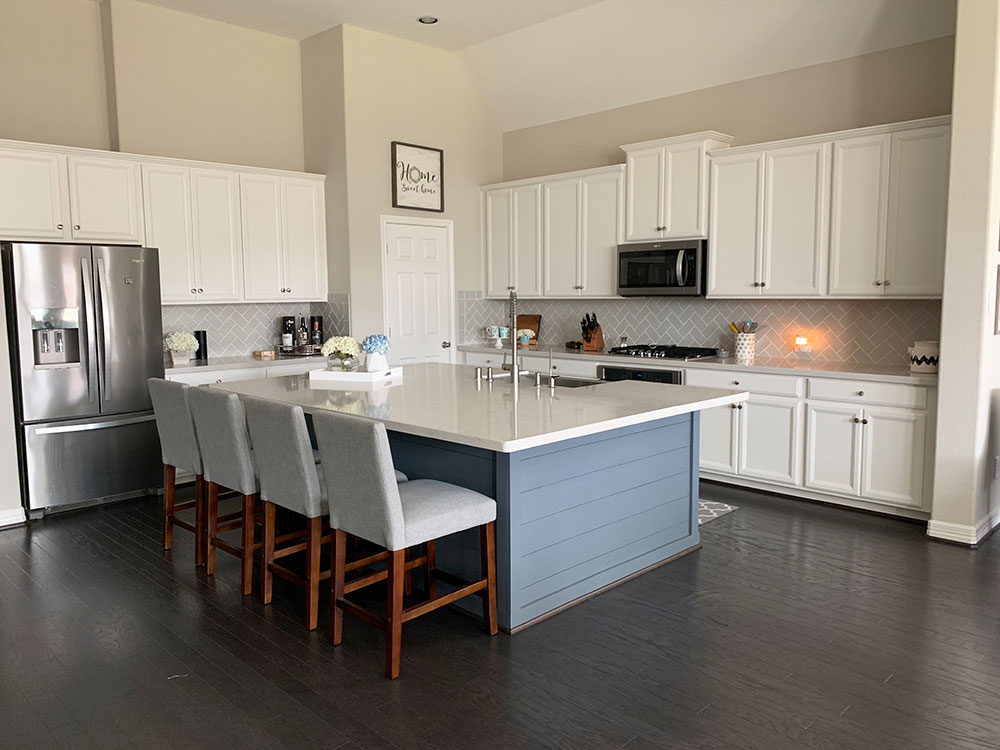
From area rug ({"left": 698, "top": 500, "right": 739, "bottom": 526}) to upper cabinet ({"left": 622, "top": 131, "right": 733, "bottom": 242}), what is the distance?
1.97 m

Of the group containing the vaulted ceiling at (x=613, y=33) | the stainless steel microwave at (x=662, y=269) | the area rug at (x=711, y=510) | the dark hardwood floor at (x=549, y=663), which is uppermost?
the vaulted ceiling at (x=613, y=33)

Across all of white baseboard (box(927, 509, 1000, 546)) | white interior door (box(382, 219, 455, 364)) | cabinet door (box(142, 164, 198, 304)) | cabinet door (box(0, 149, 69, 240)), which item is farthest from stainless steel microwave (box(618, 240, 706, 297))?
cabinet door (box(0, 149, 69, 240))

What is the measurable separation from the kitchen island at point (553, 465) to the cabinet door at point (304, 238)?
2238 millimetres

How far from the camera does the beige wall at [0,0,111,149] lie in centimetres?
520

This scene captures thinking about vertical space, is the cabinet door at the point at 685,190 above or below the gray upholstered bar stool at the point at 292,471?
above

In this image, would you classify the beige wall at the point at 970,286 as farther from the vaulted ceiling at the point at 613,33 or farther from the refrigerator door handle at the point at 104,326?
the refrigerator door handle at the point at 104,326

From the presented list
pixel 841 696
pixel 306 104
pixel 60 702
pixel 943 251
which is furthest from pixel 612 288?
pixel 60 702

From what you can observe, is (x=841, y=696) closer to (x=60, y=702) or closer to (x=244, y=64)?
(x=60, y=702)

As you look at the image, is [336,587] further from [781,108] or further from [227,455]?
[781,108]

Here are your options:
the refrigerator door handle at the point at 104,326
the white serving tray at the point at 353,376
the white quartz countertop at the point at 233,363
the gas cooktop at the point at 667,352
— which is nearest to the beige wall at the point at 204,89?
the refrigerator door handle at the point at 104,326

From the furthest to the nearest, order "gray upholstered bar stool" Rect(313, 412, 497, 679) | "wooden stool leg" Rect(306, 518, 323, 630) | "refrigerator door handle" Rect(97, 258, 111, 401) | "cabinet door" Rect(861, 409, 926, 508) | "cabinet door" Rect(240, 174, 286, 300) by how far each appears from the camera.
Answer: "cabinet door" Rect(240, 174, 286, 300), "refrigerator door handle" Rect(97, 258, 111, 401), "cabinet door" Rect(861, 409, 926, 508), "wooden stool leg" Rect(306, 518, 323, 630), "gray upholstered bar stool" Rect(313, 412, 497, 679)

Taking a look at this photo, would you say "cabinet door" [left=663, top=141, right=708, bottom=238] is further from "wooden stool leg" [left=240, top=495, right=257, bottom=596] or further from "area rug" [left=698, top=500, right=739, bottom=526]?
"wooden stool leg" [left=240, top=495, right=257, bottom=596]

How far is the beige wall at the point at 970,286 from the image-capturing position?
3.93 m

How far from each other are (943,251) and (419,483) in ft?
11.2
